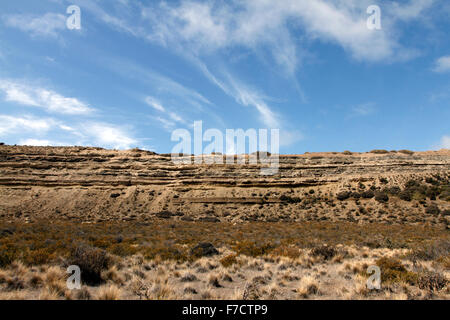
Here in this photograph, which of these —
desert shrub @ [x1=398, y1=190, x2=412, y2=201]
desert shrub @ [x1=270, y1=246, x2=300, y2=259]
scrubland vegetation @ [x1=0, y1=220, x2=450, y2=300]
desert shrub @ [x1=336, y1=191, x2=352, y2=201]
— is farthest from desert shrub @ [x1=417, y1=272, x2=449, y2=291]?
desert shrub @ [x1=398, y1=190, x2=412, y2=201]

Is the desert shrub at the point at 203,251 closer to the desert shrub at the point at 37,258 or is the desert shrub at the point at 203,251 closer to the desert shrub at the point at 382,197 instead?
the desert shrub at the point at 37,258

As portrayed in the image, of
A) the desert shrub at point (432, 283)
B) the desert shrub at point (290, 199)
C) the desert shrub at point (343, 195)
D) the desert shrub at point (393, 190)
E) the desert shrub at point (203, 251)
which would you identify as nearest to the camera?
the desert shrub at point (432, 283)

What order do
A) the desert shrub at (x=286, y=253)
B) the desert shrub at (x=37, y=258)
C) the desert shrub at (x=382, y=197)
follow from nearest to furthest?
the desert shrub at (x=37, y=258)
the desert shrub at (x=286, y=253)
the desert shrub at (x=382, y=197)

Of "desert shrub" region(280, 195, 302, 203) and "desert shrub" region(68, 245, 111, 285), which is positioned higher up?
"desert shrub" region(68, 245, 111, 285)

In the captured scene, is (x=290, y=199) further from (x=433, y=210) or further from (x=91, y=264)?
(x=91, y=264)

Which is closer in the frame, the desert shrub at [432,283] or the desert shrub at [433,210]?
the desert shrub at [432,283]

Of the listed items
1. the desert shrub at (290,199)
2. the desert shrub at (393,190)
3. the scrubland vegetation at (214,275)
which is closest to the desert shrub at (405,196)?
the desert shrub at (393,190)

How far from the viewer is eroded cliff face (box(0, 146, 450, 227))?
34312 mm

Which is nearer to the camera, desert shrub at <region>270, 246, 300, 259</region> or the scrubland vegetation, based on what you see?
the scrubland vegetation

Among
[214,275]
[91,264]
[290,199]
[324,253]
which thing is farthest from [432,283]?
[290,199]

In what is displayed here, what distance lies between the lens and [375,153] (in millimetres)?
48125

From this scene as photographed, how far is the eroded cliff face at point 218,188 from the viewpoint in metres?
34.3

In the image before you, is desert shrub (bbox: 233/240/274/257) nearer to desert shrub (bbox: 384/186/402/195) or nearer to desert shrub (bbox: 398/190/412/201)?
desert shrub (bbox: 398/190/412/201)

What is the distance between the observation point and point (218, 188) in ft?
136
